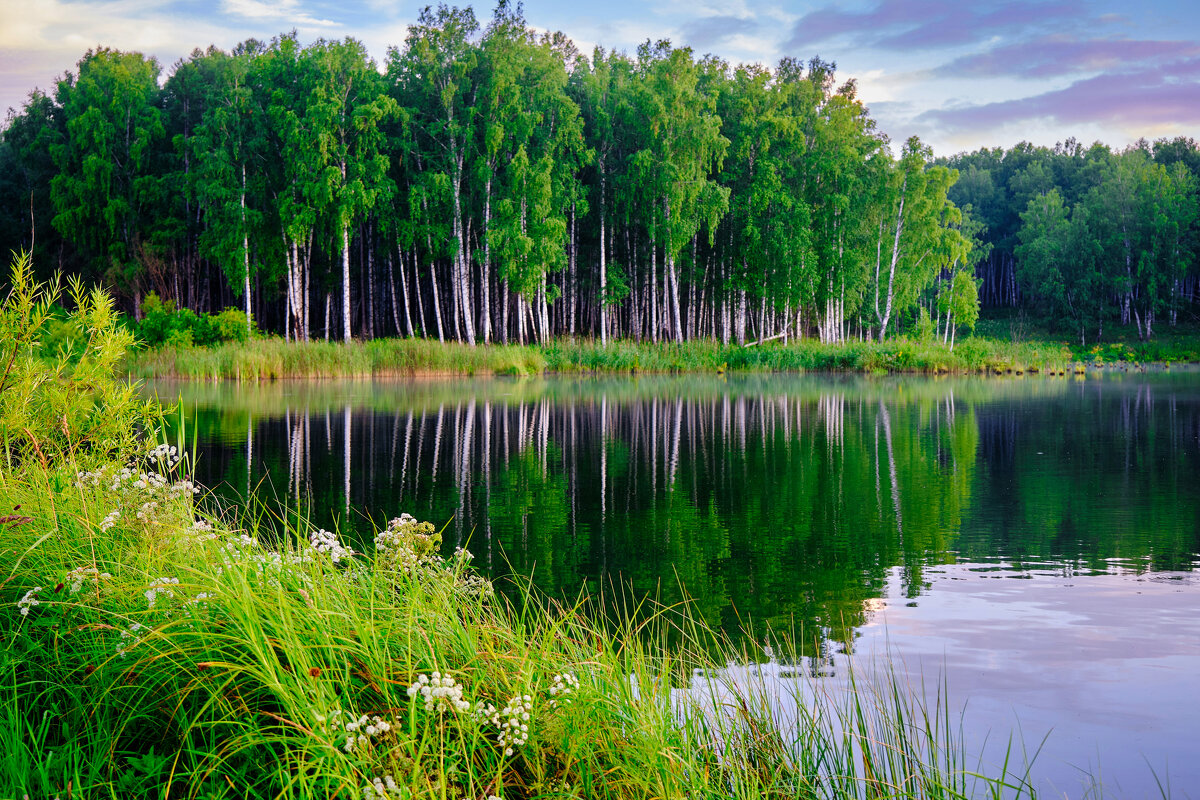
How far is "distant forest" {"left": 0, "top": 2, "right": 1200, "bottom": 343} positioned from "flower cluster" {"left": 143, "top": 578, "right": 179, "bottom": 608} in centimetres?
3371

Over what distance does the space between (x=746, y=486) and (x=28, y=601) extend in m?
8.35

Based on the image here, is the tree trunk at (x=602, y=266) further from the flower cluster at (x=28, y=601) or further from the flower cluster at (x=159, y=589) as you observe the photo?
the flower cluster at (x=159, y=589)

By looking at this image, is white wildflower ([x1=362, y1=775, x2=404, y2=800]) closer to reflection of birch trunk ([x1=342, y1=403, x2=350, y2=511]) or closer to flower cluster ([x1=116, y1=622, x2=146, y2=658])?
flower cluster ([x1=116, y1=622, x2=146, y2=658])

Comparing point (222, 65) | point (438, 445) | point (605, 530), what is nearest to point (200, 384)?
point (438, 445)

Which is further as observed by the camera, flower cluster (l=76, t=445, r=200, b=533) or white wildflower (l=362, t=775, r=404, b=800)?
flower cluster (l=76, t=445, r=200, b=533)

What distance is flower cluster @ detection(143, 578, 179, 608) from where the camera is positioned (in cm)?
333

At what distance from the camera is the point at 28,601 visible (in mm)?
3633

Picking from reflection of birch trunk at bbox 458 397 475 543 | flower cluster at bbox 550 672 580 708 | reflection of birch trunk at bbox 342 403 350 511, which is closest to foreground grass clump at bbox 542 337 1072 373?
reflection of birch trunk at bbox 458 397 475 543

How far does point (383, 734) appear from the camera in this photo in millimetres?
2822

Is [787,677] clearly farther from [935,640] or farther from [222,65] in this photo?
[222,65]

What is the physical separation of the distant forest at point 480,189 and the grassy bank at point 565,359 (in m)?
3.67

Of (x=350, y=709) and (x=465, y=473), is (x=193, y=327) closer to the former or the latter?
(x=465, y=473)

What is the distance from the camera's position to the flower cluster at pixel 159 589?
10.9 feet

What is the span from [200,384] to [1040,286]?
2524 inches
